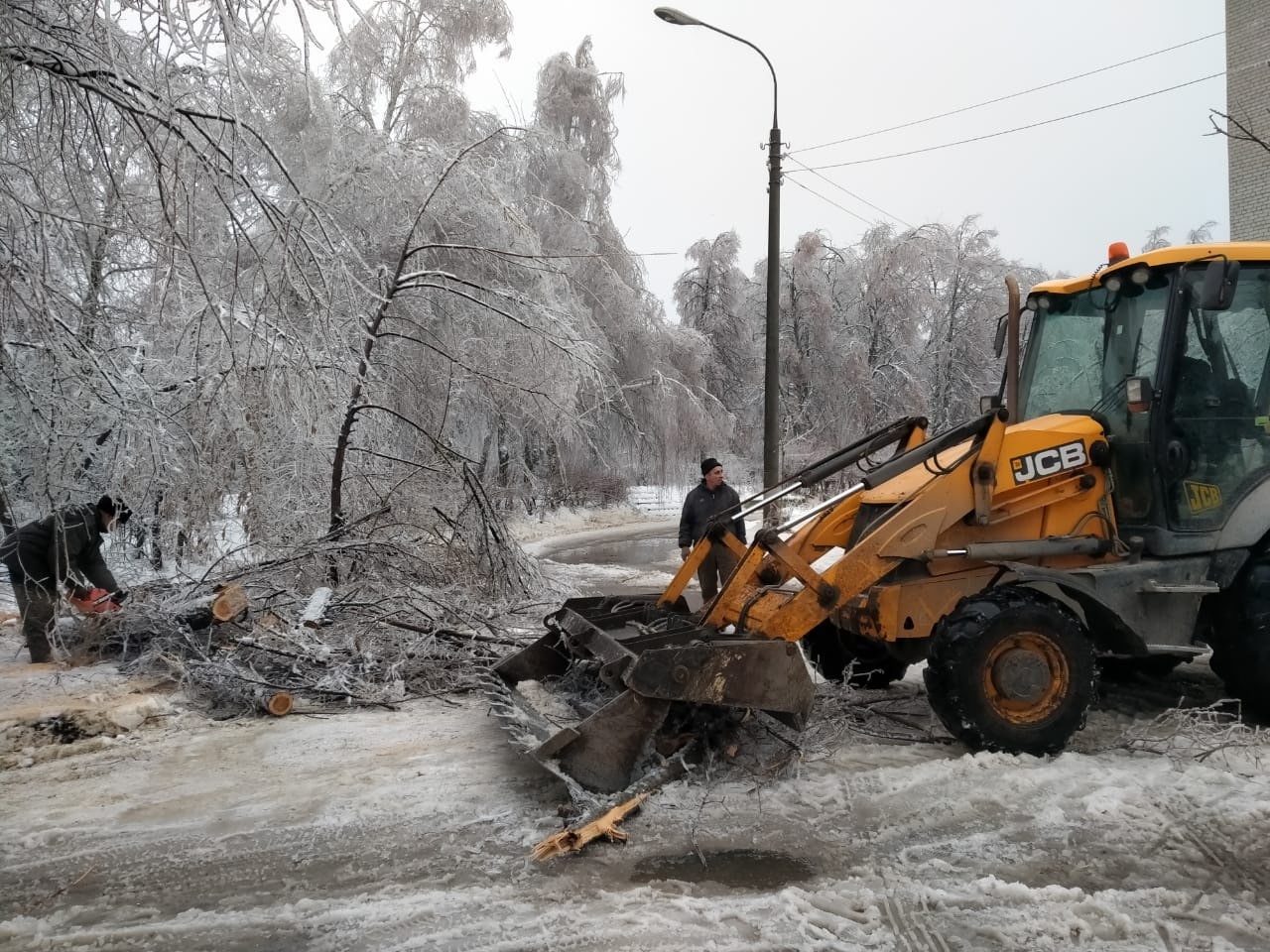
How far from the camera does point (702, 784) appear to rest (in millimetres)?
4508

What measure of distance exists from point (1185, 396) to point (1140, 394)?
0.31 meters

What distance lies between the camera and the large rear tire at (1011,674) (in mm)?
4738

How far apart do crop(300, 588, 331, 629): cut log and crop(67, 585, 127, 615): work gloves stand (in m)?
1.39

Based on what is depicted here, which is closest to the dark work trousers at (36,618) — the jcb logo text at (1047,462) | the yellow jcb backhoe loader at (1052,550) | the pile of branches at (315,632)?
the pile of branches at (315,632)

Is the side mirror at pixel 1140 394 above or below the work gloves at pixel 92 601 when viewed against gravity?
above

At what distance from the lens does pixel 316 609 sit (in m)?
7.42

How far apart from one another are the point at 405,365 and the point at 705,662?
862 cm

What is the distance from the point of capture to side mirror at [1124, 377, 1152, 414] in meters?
5.17

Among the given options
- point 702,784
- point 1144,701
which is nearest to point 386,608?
point 702,784

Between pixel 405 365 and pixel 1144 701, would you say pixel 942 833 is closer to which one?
pixel 1144 701

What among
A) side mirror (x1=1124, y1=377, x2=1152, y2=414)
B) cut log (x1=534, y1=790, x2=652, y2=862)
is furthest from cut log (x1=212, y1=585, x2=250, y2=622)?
side mirror (x1=1124, y1=377, x2=1152, y2=414)

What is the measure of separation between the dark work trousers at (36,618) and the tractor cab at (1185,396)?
286 inches

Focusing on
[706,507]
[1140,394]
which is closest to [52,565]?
[706,507]

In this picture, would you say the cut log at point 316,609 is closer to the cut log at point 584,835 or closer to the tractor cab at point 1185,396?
the cut log at point 584,835
